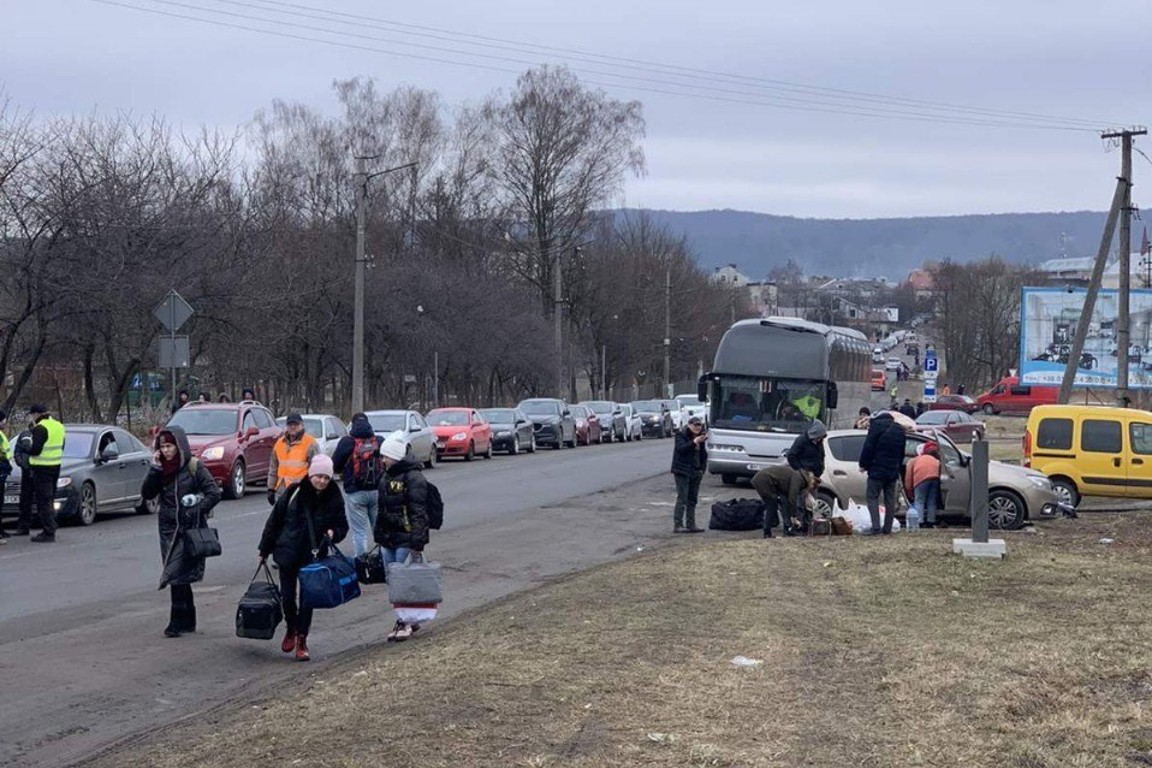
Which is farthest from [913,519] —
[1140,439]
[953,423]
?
[953,423]

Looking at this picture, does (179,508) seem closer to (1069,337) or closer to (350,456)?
(350,456)

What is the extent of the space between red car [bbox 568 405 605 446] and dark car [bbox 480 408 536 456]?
5649mm

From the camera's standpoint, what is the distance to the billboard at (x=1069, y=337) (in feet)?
205

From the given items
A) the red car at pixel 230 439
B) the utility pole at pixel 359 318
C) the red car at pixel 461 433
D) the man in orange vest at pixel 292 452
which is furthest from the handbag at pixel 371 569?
the red car at pixel 461 433

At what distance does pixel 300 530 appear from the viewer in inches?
422

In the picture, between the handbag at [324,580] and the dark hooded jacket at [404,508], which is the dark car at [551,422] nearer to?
the dark hooded jacket at [404,508]

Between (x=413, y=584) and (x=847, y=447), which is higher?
(x=847, y=447)

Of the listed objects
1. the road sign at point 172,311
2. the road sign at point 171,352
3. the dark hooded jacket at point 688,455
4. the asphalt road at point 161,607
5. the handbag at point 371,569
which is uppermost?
the road sign at point 172,311

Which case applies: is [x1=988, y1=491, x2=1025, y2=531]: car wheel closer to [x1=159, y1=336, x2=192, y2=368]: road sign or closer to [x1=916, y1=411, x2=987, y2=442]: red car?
[x1=159, y1=336, x2=192, y2=368]: road sign

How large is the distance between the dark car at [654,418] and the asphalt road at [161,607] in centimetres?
3276

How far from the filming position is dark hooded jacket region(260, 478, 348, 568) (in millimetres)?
10711

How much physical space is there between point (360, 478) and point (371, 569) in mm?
3910

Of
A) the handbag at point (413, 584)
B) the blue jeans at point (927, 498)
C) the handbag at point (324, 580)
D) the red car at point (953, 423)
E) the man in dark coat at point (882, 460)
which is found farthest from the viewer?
the red car at point (953, 423)

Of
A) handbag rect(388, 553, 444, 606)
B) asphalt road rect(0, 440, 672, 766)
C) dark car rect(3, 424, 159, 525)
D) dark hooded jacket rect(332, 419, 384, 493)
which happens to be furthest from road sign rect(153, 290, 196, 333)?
handbag rect(388, 553, 444, 606)
